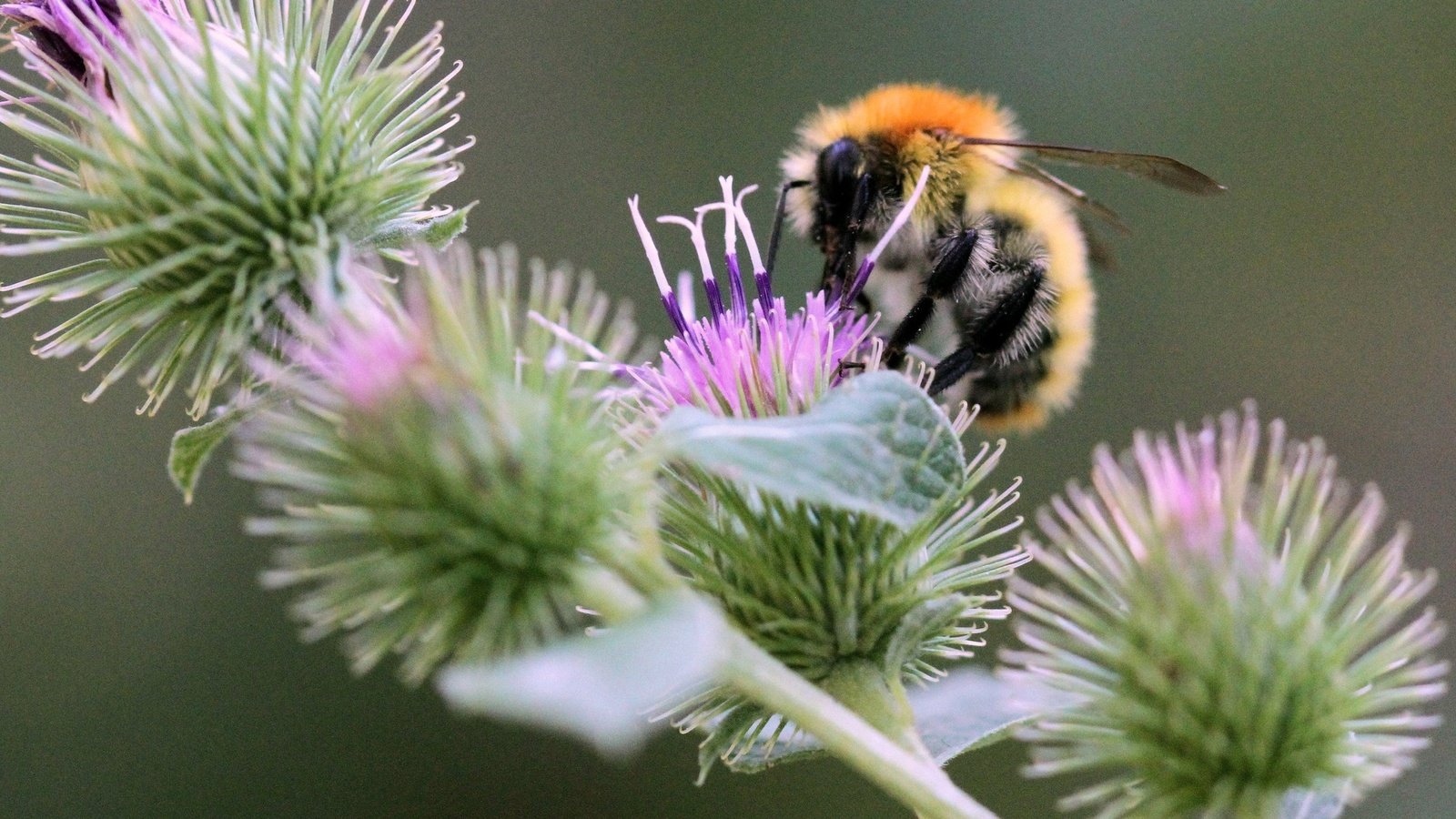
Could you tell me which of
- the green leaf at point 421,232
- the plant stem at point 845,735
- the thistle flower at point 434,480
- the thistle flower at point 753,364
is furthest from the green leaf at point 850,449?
the green leaf at point 421,232

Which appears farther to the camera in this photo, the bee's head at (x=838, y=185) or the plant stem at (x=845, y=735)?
the bee's head at (x=838, y=185)

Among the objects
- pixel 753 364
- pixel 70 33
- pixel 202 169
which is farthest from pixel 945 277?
pixel 70 33

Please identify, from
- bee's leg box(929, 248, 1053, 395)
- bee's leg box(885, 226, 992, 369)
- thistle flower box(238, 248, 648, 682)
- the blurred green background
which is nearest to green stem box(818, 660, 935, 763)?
thistle flower box(238, 248, 648, 682)

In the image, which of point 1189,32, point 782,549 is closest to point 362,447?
point 782,549

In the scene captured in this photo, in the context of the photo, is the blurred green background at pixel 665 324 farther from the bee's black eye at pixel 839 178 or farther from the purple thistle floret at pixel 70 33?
the purple thistle floret at pixel 70 33

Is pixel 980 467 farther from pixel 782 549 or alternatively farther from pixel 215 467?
pixel 215 467

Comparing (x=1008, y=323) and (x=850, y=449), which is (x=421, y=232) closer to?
(x=850, y=449)

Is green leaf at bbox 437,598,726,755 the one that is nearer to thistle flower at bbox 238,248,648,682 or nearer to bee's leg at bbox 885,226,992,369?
thistle flower at bbox 238,248,648,682
